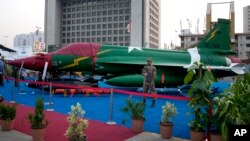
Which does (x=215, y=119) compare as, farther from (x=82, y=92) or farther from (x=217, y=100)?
(x=82, y=92)

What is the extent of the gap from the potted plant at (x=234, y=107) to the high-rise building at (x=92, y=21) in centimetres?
9536

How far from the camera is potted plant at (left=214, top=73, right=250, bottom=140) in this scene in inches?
165

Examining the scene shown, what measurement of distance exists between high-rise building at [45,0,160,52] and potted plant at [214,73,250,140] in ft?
313

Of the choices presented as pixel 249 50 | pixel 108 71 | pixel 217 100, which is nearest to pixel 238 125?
pixel 217 100

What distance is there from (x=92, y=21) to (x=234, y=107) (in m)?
111

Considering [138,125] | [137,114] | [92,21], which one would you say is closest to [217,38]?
[137,114]

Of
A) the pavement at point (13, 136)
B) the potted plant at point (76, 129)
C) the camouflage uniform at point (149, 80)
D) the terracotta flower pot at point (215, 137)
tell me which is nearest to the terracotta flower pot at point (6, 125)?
the pavement at point (13, 136)

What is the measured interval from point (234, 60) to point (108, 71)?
373 inches

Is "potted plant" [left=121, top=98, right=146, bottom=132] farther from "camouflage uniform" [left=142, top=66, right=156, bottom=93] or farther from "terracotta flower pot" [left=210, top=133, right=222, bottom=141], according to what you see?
"camouflage uniform" [left=142, top=66, right=156, bottom=93]

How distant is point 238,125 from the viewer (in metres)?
3.94

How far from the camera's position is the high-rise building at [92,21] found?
105m

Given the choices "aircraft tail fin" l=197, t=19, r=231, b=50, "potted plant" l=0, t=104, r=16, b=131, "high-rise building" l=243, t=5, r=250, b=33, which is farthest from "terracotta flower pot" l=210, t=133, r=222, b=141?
"high-rise building" l=243, t=5, r=250, b=33

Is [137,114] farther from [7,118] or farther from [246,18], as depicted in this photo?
[246,18]

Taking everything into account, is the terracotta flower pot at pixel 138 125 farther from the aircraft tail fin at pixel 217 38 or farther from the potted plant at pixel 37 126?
the aircraft tail fin at pixel 217 38
